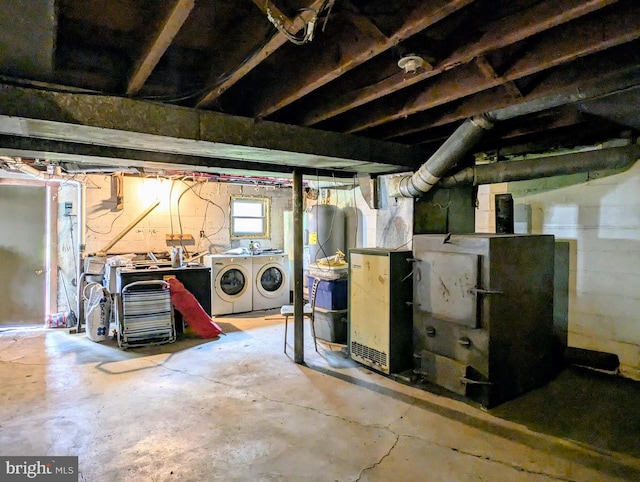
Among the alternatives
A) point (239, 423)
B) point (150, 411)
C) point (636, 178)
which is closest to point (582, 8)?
point (636, 178)

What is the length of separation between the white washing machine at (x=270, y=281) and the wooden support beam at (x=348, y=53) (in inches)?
144

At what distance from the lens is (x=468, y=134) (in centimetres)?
278

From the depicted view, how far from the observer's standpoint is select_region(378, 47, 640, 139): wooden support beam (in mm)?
1968

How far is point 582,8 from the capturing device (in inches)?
57.1

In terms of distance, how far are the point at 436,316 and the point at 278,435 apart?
5.01 ft

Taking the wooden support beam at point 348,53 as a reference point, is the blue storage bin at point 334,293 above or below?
below

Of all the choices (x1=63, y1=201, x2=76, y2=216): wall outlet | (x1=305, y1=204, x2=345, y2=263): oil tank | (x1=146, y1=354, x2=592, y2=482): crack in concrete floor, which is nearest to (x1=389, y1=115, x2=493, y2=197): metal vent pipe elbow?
(x1=305, y1=204, x2=345, y2=263): oil tank

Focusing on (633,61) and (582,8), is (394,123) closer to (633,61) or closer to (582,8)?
(633,61)

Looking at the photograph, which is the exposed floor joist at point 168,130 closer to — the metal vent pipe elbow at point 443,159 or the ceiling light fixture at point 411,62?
the metal vent pipe elbow at point 443,159

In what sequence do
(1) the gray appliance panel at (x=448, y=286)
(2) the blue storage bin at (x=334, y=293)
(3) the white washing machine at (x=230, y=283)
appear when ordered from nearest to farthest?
(1) the gray appliance panel at (x=448, y=286) → (2) the blue storage bin at (x=334, y=293) → (3) the white washing machine at (x=230, y=283)

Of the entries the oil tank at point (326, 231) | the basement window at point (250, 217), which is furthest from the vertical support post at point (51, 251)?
the oil tank at point (326, 231)

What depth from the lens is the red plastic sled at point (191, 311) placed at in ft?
15.4

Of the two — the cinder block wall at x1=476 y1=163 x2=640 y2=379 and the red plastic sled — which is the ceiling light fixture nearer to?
the cinder block wall at x1=476 y1=163 x2=640 y2=379

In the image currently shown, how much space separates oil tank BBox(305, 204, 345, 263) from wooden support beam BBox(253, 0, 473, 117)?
9.66 ft
